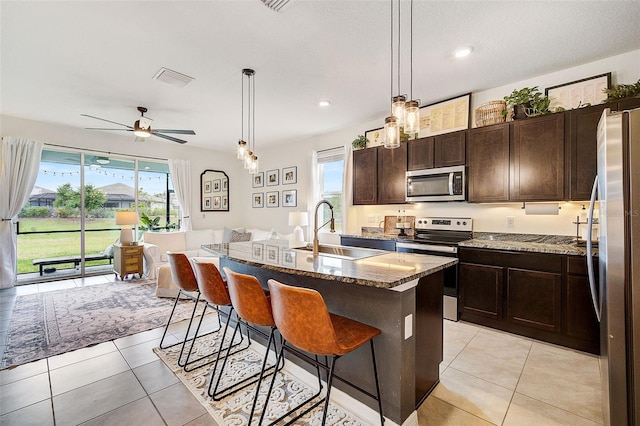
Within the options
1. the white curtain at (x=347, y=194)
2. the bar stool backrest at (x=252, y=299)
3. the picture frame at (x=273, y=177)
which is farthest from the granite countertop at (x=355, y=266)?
the picture frame at (x=273, y=177)

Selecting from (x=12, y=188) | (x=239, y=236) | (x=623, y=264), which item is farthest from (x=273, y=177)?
(x=623, y=264)

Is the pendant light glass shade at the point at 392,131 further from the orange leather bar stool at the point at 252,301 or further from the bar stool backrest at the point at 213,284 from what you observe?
the bar stool backrest at the point at 213,284

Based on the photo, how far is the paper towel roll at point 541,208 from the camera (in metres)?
2.97

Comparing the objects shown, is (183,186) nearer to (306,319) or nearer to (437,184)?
(437,184)

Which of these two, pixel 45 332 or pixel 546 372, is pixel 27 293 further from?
pixel 546 372

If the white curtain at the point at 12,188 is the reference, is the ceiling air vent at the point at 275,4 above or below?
above

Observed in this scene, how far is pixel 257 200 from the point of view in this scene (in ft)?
23.0

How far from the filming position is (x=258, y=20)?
221 cm

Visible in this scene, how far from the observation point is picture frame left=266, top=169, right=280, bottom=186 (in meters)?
6.43

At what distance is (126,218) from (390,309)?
5.25m

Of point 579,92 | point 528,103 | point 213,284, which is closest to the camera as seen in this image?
point 213,284

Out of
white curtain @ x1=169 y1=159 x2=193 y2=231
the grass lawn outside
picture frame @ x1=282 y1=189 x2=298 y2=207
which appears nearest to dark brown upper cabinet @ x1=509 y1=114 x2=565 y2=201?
picture frame @ x1=282 y1=189 x2=298 y2=207

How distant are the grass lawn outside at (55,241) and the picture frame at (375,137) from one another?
5.32 m

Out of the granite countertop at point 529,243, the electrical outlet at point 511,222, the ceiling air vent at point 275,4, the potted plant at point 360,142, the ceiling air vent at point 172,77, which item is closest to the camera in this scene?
the ceiling air vent at point 275,4
